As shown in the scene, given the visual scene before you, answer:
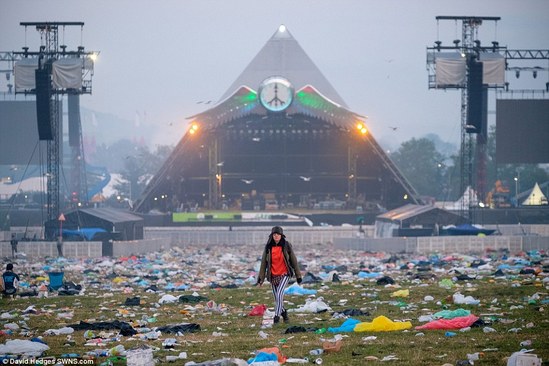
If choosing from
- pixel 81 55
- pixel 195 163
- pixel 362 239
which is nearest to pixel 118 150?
pixel 195 163

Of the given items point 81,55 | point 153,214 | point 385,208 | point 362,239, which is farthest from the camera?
point 385,208

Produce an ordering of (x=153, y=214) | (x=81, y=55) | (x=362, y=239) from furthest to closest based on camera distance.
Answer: (x=153, y=214) < (x=81, y=55) < (x=362, y=239)

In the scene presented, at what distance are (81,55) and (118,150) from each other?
141644 mm

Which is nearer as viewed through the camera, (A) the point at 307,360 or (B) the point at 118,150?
(A) the point at 307,360

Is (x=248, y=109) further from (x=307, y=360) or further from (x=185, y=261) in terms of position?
(x=307, y=360)

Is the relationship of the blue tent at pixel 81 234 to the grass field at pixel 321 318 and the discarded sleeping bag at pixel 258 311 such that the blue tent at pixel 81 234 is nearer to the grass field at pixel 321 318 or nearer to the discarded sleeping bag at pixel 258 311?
the grass field at pixel 321 318

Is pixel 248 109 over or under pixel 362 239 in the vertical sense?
over

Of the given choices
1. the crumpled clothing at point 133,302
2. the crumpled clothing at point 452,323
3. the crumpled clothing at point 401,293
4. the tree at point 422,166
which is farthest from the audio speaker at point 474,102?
the tree at point 422,166

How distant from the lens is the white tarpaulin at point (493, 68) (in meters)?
57.0

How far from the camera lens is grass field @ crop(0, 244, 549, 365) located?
44.5 ft

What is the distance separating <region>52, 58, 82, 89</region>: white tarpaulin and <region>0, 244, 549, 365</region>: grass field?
22661 millimetres

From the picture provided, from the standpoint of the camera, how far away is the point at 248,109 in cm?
7356

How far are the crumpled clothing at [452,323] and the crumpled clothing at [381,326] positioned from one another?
0.24 m

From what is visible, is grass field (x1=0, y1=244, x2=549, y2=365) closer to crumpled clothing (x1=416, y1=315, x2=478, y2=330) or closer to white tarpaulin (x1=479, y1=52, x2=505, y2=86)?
crumpled clothing (x1=416, y1=315, x2=478, y2=330)
